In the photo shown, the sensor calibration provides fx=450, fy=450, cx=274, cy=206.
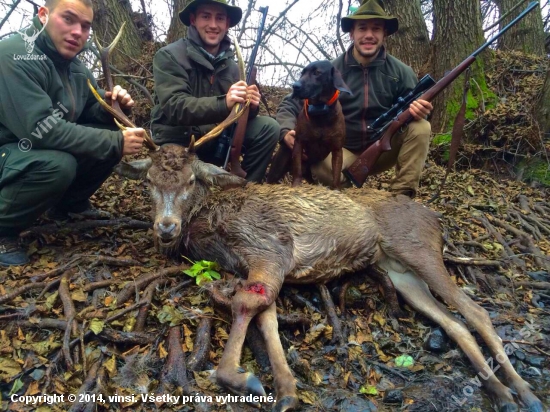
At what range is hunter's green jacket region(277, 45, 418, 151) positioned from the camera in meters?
6.08

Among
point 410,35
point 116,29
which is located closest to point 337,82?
point 410,35

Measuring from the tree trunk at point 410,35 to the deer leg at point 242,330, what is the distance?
695 cm

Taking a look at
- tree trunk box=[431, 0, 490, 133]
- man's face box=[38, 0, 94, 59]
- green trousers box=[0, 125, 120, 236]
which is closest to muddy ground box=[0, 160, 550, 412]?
green trousers box=[0, 125, 120, 236]

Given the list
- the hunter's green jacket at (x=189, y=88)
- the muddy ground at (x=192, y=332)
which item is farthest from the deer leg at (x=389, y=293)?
the hunter's green jacket at (x=189, y=88)

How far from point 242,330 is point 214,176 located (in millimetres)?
1720

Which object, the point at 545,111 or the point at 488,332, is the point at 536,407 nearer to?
the point at 488,332

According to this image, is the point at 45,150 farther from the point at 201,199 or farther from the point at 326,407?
the point at 326,407

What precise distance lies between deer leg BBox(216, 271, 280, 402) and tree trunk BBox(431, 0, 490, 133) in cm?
602

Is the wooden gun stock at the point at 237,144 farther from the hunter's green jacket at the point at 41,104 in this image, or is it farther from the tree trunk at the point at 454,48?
the tree trunk at the point at 454,48

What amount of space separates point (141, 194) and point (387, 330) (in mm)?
4032

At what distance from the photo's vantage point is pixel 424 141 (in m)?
5.86

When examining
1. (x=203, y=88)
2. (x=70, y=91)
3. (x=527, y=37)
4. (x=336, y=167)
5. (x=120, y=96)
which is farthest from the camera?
(x=527, y=37)

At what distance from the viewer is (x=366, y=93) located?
6.04 metres

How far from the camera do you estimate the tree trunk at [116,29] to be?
8.77 meters
